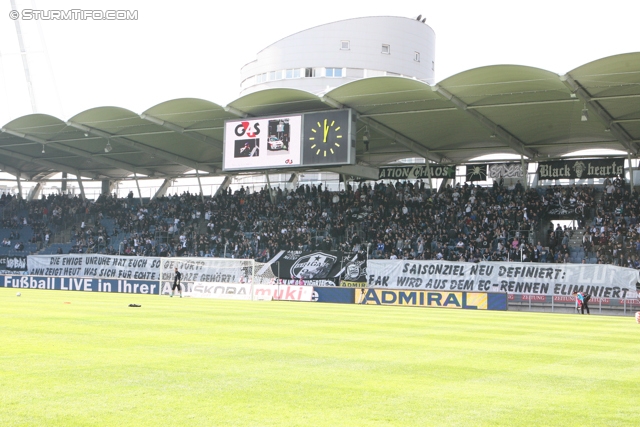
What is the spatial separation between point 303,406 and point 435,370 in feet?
11.7

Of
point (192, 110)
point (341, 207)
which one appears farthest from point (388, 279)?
point (192, 110)

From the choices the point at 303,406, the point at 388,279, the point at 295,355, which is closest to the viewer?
the point at 303,406

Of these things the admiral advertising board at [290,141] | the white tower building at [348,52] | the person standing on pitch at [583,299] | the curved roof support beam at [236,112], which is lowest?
the person standing on pitch at [583,299]

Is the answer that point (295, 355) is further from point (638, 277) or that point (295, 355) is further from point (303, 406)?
point (638, 277)

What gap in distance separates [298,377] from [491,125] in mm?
35269

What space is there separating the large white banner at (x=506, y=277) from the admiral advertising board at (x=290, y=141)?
22.6 ft

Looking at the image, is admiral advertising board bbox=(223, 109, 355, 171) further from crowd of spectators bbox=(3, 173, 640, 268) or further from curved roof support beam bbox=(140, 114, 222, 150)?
crowd of spectators bbox=(3, 173, 640, 268)

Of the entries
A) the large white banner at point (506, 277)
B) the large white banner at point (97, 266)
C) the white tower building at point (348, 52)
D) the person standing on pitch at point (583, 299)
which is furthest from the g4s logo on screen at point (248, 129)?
the white tower building at point (348, 52)

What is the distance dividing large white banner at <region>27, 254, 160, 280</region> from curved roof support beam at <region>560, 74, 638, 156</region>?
1050 inches

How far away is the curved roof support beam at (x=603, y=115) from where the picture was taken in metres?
33.8

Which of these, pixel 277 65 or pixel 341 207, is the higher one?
pixel 277 65

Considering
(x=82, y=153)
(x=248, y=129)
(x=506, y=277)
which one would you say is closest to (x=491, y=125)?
(x=506, y=277)

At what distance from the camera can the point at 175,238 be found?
54688 mm

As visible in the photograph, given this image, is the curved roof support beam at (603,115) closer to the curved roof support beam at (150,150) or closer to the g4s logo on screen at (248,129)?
the g4s logo on screen at (248,129)
